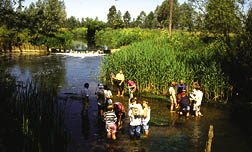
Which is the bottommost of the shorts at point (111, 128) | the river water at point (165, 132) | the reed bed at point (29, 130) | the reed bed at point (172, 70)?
the river water at point (165, 132)

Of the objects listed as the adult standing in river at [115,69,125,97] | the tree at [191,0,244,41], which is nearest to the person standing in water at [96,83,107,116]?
the adult standing in river at [115,69,125,97]

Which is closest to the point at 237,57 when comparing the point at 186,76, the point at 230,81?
the point at 230,81

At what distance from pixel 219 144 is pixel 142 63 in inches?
392

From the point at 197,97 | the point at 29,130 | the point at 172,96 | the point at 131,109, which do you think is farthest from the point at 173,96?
the point at 29,130

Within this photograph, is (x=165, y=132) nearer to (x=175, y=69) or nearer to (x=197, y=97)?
(x=197, y=97)

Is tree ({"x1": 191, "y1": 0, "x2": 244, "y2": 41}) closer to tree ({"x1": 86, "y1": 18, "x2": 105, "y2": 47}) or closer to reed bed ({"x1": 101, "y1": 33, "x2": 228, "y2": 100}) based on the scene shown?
reed bed ({"x1": 101, "y1": 33, "x2": 228, "y2": 100})

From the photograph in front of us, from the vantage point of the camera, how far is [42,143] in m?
7.73

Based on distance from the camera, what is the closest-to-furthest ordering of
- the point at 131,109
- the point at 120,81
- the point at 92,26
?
the point at 131,109, the point at 120,81, the point at 92,26

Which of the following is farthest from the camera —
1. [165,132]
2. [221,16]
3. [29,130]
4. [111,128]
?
[221,16]

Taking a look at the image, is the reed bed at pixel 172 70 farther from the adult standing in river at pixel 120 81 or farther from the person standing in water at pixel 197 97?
the person standing in water at pixel 197 97

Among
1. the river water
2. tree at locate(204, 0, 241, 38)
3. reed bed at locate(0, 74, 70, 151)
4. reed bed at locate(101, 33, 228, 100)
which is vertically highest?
tree at locate(204, 0, 241, 38)

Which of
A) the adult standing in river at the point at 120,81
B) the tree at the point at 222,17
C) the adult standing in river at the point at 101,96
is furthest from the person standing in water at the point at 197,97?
the tree at the point at 222,17

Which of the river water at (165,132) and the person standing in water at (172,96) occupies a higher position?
the person standing in water at (172,96)

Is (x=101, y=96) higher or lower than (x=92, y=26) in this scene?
lower
